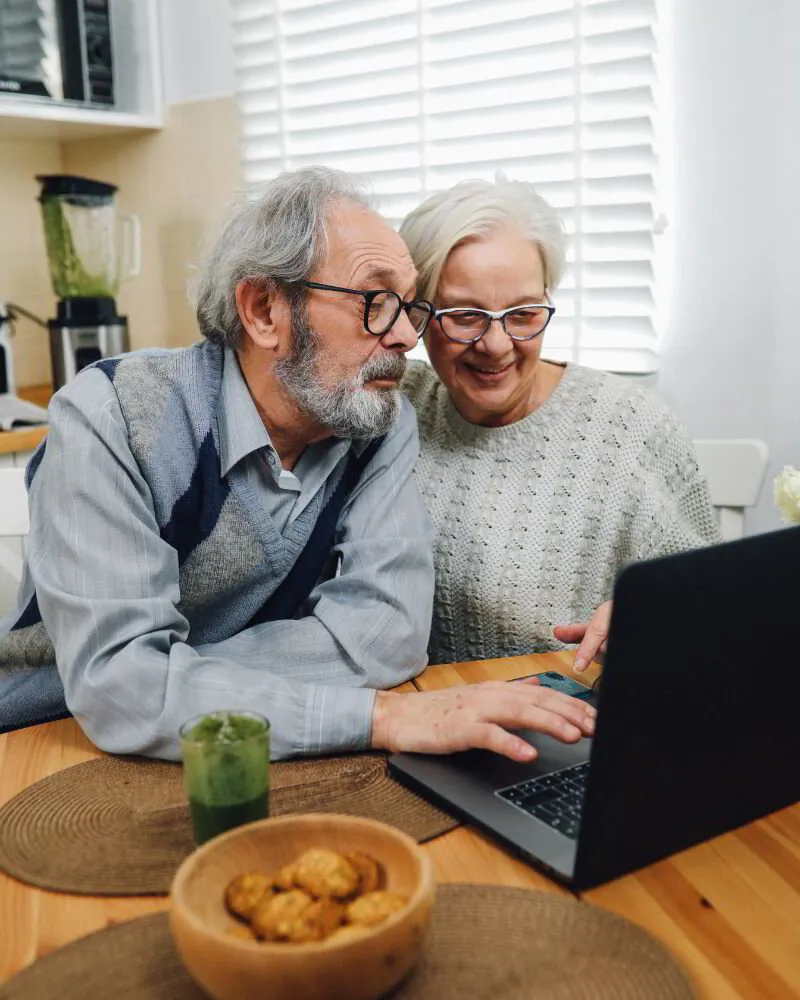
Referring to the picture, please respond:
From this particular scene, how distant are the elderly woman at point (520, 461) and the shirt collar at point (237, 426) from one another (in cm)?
37

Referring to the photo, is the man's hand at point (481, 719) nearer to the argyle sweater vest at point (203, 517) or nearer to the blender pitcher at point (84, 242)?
the argyle sweater vest at point (203, 517)

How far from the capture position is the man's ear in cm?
132

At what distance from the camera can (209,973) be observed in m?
0.57

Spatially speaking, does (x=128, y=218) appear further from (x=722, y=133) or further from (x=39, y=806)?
(x=39, y=806)

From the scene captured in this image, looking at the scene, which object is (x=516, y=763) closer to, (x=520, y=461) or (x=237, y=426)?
(x=237, y=426)

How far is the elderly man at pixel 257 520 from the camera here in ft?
3.34

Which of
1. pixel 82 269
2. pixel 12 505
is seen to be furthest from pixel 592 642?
pixel 82 269

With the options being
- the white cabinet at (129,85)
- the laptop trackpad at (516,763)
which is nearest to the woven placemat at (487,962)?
the laptop trackpad at (516,763)

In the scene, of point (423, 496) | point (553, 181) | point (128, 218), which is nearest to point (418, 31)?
point (553, 181)

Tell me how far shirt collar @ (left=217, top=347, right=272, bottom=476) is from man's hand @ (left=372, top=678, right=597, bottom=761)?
0.40m

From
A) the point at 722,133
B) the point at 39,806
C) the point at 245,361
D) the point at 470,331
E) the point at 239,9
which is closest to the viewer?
the point at 39,806

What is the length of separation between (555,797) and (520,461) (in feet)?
2.59

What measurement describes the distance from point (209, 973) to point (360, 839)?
5.5 inches

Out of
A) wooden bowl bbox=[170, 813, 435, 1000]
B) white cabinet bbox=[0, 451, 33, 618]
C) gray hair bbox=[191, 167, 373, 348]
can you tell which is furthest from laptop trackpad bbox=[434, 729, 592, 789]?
white cabinet bbox=[0, 451, 33, 618]
